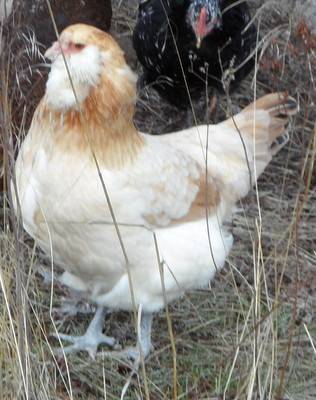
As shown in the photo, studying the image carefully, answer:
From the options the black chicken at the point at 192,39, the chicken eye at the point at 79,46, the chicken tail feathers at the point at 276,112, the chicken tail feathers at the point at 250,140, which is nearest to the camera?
the chicken eye at the point at 79,46

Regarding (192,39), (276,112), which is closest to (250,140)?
(276,112)

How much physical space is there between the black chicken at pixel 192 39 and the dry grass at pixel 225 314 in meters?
0.24

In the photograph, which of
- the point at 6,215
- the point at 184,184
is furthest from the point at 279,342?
the point at 6,215

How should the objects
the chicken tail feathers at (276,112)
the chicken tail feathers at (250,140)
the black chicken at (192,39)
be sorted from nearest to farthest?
1. the chicken tail feathers at (250,140)
2. the chicken tail feathers at (276,112)
3. the black chicken at (192,39)

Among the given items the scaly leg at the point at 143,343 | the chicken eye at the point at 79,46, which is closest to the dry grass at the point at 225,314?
the scaly leg at the point at 143,343

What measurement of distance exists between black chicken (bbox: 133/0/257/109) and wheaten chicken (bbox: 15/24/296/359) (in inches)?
35.8

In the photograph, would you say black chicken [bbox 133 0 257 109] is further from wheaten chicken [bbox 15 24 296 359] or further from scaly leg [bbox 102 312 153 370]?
scaly leg [bbox 102 312 153 370]

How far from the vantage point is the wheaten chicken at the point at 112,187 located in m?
2.48

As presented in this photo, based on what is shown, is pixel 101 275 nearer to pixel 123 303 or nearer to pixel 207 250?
pixel 123 303

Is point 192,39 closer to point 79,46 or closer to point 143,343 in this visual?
point 143,343

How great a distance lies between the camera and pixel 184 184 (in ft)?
9.27

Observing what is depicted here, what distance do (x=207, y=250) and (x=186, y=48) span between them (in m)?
1.32

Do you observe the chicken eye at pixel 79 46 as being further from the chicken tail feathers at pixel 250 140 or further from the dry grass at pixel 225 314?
the chicken tail feathers at pixel 250 140

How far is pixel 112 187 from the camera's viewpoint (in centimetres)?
261
